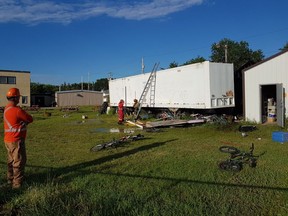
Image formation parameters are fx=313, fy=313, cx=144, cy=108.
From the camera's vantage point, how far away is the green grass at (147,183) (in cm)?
498

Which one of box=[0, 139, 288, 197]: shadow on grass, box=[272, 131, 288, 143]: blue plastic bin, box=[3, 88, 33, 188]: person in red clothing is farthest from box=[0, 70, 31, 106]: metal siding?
box=[3, 88, 33, 188]: person in red clothing

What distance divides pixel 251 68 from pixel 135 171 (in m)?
12.5

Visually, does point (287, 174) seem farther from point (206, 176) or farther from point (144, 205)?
point (144, 205)

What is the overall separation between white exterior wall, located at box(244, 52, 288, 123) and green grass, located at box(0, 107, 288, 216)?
6.48 m

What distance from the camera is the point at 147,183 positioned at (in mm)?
6477

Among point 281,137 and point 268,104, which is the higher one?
point 268,104

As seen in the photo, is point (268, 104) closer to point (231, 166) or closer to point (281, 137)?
point (281, 137)

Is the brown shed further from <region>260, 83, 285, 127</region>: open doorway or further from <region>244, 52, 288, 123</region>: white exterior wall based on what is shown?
<region>244, 52, 288, 123</region>: white exterior wall

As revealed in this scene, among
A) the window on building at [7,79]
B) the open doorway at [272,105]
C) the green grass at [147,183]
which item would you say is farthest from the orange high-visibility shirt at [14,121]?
the window on building at [7,79]

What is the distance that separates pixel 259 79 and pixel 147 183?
12.9 meters

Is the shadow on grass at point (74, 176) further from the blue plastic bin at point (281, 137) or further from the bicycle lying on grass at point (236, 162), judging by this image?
the blue plastic bin at point (281, 137)

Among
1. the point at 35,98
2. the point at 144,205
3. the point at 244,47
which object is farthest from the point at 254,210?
the point at 35,98

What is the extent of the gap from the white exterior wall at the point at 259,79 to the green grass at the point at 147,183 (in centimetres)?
648

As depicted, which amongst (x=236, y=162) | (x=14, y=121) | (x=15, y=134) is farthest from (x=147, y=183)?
(x=14, y=121)
